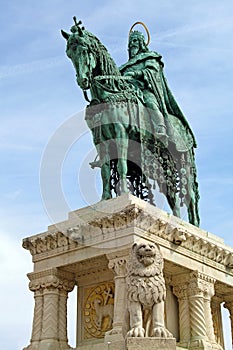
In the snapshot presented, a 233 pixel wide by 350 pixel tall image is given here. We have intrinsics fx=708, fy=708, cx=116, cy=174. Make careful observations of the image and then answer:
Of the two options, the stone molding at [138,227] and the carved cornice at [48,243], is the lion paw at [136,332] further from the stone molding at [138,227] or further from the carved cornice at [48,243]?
the carved cornice at [48,243]

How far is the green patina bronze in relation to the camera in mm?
24438

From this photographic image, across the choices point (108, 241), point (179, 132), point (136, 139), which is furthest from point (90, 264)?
point (179, 132)

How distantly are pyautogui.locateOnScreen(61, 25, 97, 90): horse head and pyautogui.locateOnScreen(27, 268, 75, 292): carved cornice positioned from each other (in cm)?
642

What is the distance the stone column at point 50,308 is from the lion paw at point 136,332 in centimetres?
510

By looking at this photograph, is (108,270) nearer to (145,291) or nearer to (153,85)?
(145,291)

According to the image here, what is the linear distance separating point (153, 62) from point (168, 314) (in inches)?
377

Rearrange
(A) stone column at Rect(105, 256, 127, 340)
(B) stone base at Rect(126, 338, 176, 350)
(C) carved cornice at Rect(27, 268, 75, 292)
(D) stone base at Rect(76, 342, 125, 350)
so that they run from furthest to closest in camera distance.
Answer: (C) carved cornice at Rect(27, 268, 75, 292) < (A) stone column at Rect(105, 256, 127, 340) < (D) stone base at Rect(76, 342, 125, 350) < (B) stone base at Rect(126, 338, 176, 350)

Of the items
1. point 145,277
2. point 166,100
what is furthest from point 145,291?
point 166,100

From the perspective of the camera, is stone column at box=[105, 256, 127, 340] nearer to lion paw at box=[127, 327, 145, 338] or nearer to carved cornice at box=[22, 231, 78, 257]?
carved cornice at box=[22, 231, 78, 257]

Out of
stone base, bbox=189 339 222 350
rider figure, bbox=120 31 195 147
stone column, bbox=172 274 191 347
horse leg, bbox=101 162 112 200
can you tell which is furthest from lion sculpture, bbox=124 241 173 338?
rider figure, bbox=120 31 195 147

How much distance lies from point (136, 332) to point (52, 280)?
231 inches

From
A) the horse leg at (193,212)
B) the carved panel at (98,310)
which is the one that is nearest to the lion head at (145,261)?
the carved panel at (98,310)

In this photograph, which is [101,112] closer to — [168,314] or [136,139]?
[136,139]

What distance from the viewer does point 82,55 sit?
24.1 metres
